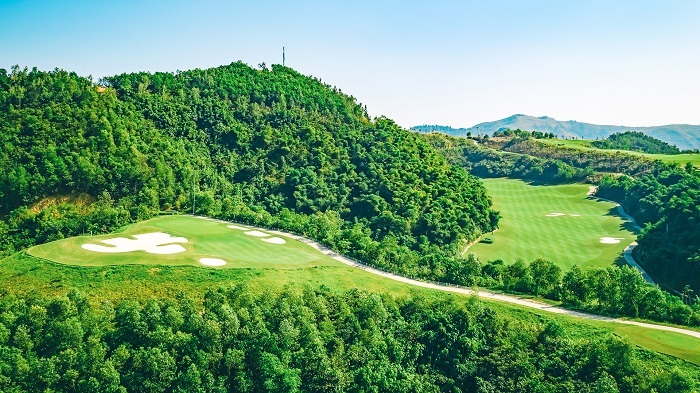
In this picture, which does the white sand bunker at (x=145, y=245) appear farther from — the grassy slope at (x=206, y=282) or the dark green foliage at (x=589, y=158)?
the dark green foliage at (x=589, y=158)

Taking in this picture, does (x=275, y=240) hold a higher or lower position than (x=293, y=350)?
higher

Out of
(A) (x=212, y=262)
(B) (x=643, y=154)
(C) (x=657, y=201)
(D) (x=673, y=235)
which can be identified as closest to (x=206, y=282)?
(A) (x=212, y=262)

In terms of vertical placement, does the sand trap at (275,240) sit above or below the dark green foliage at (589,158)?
below

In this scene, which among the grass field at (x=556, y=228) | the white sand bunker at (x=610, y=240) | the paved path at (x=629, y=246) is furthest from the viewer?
the white sand bunker at (x=610, y=240)

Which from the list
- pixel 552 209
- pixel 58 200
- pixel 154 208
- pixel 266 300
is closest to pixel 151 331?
pixel 266 300

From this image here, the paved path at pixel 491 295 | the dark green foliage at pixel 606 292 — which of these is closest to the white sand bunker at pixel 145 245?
the paved path at pixel 491 295

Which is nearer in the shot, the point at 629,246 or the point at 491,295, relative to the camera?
the point at 491,295

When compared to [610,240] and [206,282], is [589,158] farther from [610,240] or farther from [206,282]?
[206,282]
